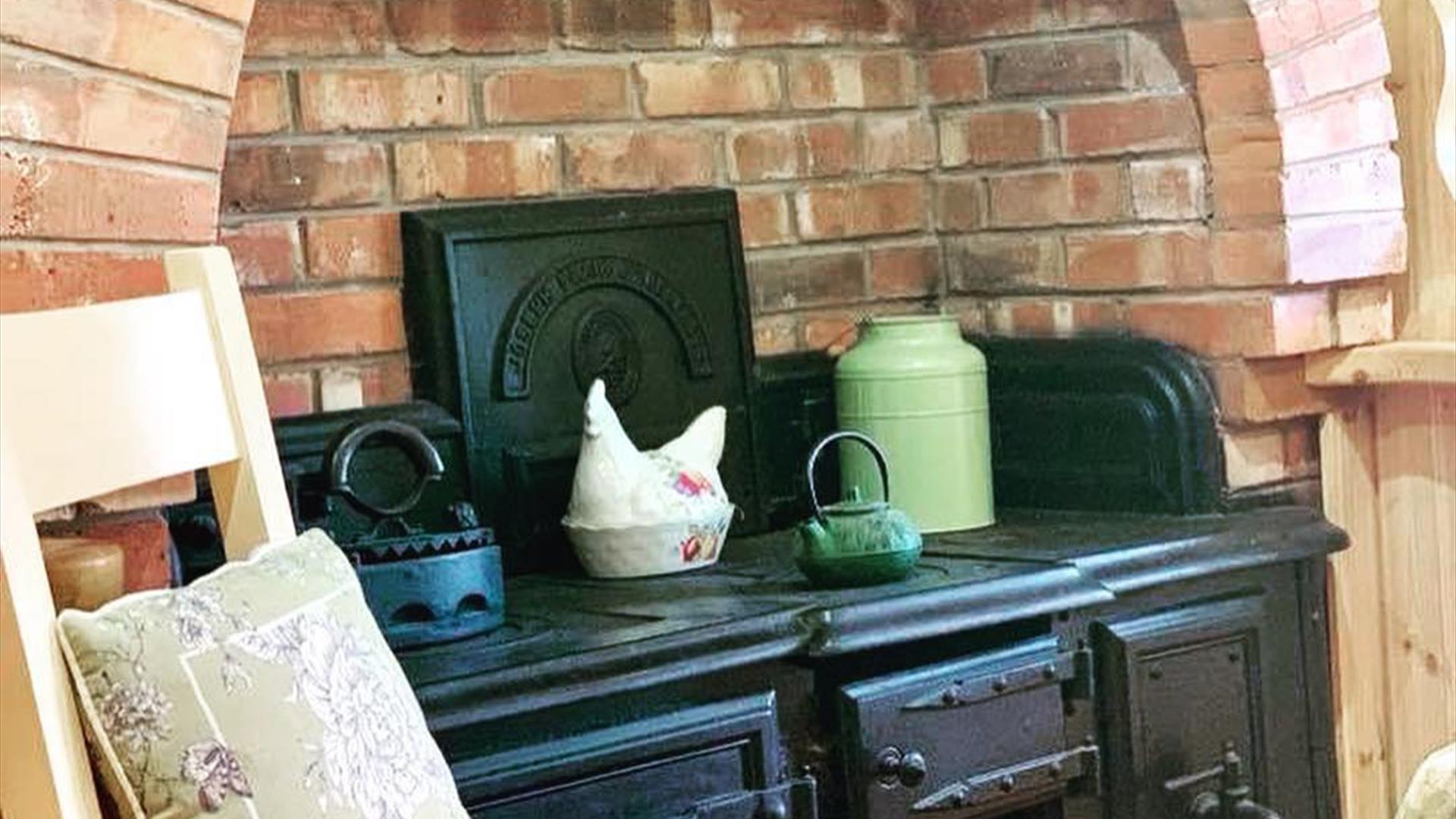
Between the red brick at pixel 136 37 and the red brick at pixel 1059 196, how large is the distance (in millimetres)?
1282

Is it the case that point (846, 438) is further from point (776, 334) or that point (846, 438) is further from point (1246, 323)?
point (1246, 323)

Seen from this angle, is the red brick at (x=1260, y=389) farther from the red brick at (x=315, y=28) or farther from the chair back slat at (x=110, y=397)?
the chair back slat at (x=110, y=397)

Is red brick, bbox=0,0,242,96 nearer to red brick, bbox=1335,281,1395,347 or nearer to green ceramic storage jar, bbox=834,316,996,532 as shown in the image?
green ceramic storage jar, bbox=834,316,996,532

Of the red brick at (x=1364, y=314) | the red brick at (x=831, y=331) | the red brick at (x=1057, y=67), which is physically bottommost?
the red brick at (x=1364, y=314)

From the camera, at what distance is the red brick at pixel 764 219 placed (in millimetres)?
2949

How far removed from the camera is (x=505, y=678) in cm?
204

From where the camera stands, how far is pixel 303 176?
98.9 inches

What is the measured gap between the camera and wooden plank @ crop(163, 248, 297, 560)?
191 centimetres

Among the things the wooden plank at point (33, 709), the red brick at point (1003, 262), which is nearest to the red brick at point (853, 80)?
the red brick at point (1003, 262)

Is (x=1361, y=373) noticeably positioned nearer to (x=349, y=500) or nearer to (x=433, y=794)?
(x=349, y=500)

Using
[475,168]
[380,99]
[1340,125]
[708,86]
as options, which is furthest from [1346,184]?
[380,99]

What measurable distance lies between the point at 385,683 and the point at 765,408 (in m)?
1.27

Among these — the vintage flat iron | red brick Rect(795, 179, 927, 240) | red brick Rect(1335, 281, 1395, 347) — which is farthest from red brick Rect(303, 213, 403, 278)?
red brick Rect(1335, 281, 1395, 347)

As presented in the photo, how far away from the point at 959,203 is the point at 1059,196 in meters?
0.18
